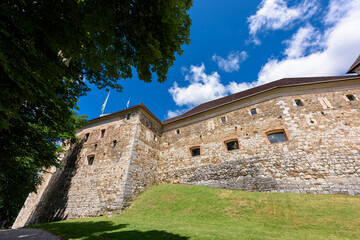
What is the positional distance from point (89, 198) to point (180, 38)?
13094 millimetres

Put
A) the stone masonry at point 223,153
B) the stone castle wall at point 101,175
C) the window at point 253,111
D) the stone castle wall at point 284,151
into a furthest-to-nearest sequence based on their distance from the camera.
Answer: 1. the window at point 253,111
2. the stone castle wall at point 101,175
3. the stone masonry at point 223,153
4. the stone castle wall at point 284,151

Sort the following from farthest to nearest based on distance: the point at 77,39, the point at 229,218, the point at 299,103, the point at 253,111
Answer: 1. the point at 253,111
2. the point at 299,103
3. the point at 229,218
4. the point at 77,39

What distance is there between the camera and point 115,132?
541 inches

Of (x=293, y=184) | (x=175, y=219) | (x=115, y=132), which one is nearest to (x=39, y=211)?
(x=115, y=132)

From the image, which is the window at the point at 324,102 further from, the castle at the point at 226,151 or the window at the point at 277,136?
the window at the point at 277,136

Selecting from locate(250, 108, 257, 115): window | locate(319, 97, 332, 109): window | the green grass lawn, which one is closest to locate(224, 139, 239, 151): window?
locate(250, 108, 257, 115): window

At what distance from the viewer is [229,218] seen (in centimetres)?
671

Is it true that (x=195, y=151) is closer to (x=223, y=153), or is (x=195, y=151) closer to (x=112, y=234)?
(x=223, y=153)

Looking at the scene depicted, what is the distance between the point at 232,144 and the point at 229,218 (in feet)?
20.7

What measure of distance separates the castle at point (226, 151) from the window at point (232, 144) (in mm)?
82

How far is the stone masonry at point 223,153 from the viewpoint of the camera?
29.7 feet

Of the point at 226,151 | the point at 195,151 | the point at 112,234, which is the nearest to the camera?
the point at 112,234

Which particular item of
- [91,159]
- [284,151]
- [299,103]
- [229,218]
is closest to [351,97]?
[299,103]

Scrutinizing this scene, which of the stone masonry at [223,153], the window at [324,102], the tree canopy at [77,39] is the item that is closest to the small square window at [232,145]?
Result: the stone masonry at [223,153]
